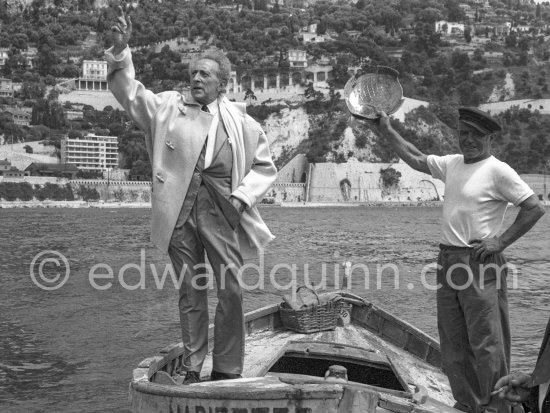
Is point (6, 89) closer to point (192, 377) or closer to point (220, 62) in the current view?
point (220, 62)

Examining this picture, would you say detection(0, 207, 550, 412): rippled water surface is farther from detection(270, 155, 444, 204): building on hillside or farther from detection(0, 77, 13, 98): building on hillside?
detection(0, 77, 13, 98): building on hillside

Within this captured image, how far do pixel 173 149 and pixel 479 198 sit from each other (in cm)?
179

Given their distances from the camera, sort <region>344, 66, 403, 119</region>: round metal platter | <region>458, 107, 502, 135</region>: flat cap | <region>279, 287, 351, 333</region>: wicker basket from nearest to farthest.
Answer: <region>458, 107, 502, 135</region>: flat cap < <region>344, 66, 403, 119</region>: round metal platter < <region>279, 287, 351, 333</region>: wicker basket

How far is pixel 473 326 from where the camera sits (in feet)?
17.5

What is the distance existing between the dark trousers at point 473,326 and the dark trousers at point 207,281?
3.95 feet

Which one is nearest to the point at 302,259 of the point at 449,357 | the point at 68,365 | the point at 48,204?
the point at 68,365

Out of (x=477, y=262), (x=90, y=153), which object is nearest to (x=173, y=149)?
(x=477, y=262)

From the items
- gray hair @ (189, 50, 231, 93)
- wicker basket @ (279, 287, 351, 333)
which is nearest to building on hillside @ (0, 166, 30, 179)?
wicker basket @ (279, 287, 351, 333)

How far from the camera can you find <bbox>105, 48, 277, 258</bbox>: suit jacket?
5.57m

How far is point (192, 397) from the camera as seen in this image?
4.66 metres

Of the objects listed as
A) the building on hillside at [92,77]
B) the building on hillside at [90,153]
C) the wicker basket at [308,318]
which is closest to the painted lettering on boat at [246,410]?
the wicker basket at [308,318]

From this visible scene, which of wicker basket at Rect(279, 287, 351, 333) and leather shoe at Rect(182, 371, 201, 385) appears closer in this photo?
leather shoe at Rect(182, 371, 201, 385)

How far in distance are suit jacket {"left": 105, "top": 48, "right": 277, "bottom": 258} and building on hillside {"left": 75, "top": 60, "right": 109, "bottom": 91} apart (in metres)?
172

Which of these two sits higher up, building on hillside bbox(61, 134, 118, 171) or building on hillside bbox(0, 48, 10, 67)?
building on hillside bbox(0, 48, 10, 67)
